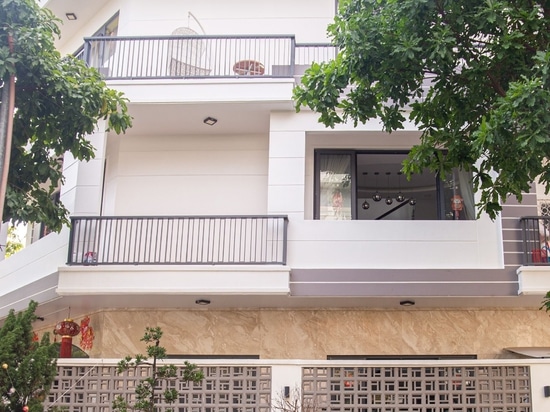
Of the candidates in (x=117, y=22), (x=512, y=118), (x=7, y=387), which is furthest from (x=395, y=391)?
(x=117, y=22)

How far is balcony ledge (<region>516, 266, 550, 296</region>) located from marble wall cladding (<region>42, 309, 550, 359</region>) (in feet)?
3.07

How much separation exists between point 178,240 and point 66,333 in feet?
7.56

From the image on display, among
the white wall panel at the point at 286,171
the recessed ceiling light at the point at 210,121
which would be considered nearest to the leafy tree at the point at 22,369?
the white wall panel at the point at 286,171

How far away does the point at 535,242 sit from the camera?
11250 mm

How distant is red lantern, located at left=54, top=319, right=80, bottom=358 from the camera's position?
12016mm

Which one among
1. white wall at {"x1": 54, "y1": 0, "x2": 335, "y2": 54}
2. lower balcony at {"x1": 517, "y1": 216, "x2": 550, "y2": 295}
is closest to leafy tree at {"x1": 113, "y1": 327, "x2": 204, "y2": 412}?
lower balcony at {"x1": 517, "y1": 216, "x2": 550, "y2": 295}

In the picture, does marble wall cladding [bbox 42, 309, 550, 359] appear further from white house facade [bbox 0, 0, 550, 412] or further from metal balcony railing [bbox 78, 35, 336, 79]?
metal balcony railing [bbox 78, 35, 336, 79]

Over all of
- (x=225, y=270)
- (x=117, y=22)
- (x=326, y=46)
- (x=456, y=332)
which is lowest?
(x=456, y=332)

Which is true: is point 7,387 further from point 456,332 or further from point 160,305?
point 456,332

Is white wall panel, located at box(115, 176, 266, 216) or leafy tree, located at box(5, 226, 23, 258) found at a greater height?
leafy tree, located at box(5, 226, 23, 258)

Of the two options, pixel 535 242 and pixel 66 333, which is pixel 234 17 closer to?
pixel 66 333

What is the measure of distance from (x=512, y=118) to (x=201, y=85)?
6.04m

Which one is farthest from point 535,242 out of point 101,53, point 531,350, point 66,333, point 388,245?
point 101,53

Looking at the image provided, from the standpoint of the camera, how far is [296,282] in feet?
36.7
